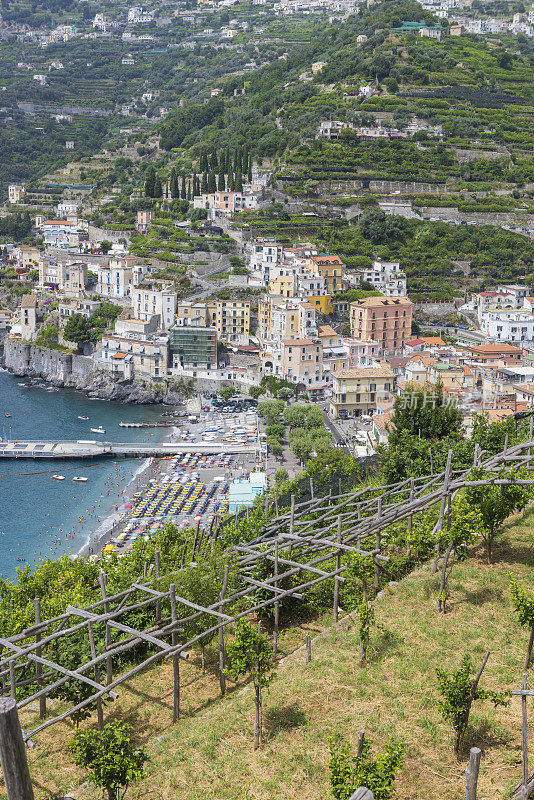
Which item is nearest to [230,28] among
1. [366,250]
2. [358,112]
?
[358,112]

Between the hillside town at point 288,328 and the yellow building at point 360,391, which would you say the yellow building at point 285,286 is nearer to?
the hillside town at point 288,328

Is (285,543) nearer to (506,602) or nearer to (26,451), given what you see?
(506,602)

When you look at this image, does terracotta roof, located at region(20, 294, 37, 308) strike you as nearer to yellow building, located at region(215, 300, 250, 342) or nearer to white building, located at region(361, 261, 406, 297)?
yellow building, located at region(215, 300, 250, 342)

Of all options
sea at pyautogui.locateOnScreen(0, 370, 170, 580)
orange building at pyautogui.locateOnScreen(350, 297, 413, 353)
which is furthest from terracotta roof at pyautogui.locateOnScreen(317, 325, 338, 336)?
sea at pyautogui.locateOnScreen(0, 370, 170, 580)

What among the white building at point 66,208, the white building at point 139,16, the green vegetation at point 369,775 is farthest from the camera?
the white building at point 139,16

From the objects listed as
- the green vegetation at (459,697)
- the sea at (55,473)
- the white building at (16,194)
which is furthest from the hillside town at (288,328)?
the green vegetation at (459,697)

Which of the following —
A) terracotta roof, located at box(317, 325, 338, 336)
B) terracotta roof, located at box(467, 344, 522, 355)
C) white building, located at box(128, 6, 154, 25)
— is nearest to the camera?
terracotta roof, located at box(467, 344, 522, 355)

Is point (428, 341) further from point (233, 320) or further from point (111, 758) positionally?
point (111, 758)
